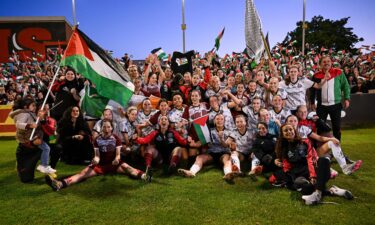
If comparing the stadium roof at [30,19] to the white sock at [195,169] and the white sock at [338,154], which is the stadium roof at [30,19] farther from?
the white sock at [338,154]

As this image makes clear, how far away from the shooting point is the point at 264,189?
4781 mm

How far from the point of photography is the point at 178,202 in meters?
4.32

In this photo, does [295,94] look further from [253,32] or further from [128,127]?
[128,127]

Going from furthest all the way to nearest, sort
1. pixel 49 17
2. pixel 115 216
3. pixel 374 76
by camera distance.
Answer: pixel 49 17, pixel 374 76, pixel 115 216

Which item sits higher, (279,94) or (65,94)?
(65,94)

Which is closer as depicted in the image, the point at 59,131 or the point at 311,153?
the point at 311,153

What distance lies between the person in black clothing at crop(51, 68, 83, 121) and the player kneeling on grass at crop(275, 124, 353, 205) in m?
4.95

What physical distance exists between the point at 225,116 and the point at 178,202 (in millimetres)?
2486

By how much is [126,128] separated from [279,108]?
10.9 ft

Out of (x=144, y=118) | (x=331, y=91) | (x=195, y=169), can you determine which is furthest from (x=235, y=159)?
(x=331, y=91)

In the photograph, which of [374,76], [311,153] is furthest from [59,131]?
[374,76]

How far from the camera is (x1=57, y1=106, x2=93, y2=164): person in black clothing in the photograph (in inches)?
256

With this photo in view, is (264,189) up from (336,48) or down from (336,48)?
down

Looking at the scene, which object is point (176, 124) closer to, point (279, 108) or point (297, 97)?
point (279, 108)
